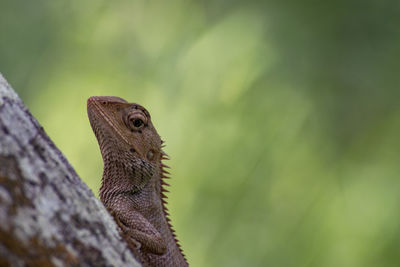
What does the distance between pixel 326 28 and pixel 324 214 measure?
2.90 metres

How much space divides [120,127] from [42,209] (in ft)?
5.77

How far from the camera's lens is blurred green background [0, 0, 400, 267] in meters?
7.16

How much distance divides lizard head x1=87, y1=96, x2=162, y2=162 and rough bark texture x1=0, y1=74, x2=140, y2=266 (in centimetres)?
146

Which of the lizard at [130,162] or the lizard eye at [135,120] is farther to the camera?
the lizard eye at [135,120]

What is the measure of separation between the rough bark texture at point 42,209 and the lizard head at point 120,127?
1.46m

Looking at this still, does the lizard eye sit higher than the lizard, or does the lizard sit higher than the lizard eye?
the lizard eye

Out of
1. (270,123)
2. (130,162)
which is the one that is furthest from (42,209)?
(270,123)

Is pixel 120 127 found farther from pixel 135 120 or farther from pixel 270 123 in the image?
pixel 270 123

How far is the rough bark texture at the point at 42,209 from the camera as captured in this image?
52.0 inches

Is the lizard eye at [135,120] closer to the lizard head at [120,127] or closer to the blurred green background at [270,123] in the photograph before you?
the lizard head at [120,127]

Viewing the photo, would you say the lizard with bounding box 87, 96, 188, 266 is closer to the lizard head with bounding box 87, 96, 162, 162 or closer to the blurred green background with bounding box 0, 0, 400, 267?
the lizard head with bounding box 87, 96, 162, 162

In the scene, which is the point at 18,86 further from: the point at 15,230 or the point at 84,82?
the point at 15,230

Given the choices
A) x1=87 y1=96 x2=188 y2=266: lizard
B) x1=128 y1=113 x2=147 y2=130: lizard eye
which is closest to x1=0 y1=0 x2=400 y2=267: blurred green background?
x1=87 y1=96 x2=188 y2=266: lizard

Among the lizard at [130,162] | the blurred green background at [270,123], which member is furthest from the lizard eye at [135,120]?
the blurred green background at [270,123]
